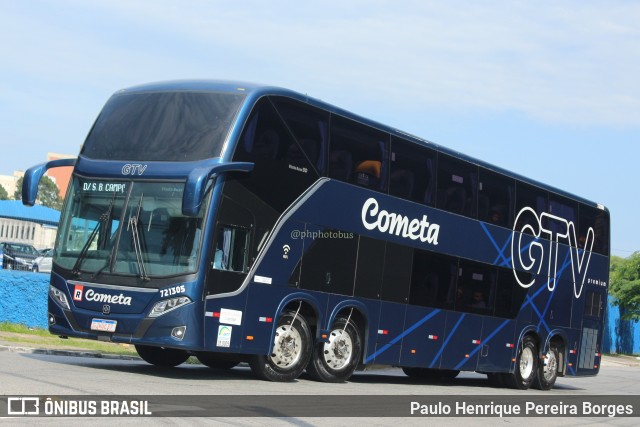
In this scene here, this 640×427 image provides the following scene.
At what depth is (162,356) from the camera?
18.0 meters

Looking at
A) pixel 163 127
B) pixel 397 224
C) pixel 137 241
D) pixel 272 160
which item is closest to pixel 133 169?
pixel 163 127

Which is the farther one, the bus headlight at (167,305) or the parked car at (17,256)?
the parked car at (17,256)

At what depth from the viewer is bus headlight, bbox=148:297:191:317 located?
1438cm

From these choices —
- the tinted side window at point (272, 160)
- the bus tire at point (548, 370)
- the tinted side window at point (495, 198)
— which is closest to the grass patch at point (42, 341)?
the tinted side window at point (272, 160)

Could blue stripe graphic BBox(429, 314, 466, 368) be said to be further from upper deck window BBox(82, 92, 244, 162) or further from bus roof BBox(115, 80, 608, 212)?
upper deck window BBox(82, 92, 244, 162)

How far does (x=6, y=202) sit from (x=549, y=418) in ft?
210

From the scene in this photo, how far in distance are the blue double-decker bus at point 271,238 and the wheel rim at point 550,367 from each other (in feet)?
8.97

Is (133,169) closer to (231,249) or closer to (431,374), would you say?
(231,249)

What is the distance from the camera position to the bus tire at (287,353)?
16.1 meters

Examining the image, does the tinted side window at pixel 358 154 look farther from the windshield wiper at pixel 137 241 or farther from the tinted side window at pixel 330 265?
the windshield wiper at pixel 137 241

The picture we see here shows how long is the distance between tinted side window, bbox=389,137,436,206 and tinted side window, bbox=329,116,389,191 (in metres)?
0.30

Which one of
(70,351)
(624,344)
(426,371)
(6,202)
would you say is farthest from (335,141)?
(6,202)

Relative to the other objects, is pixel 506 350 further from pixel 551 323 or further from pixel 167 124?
pixel 167 124

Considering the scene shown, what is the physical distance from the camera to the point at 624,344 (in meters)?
54.1
